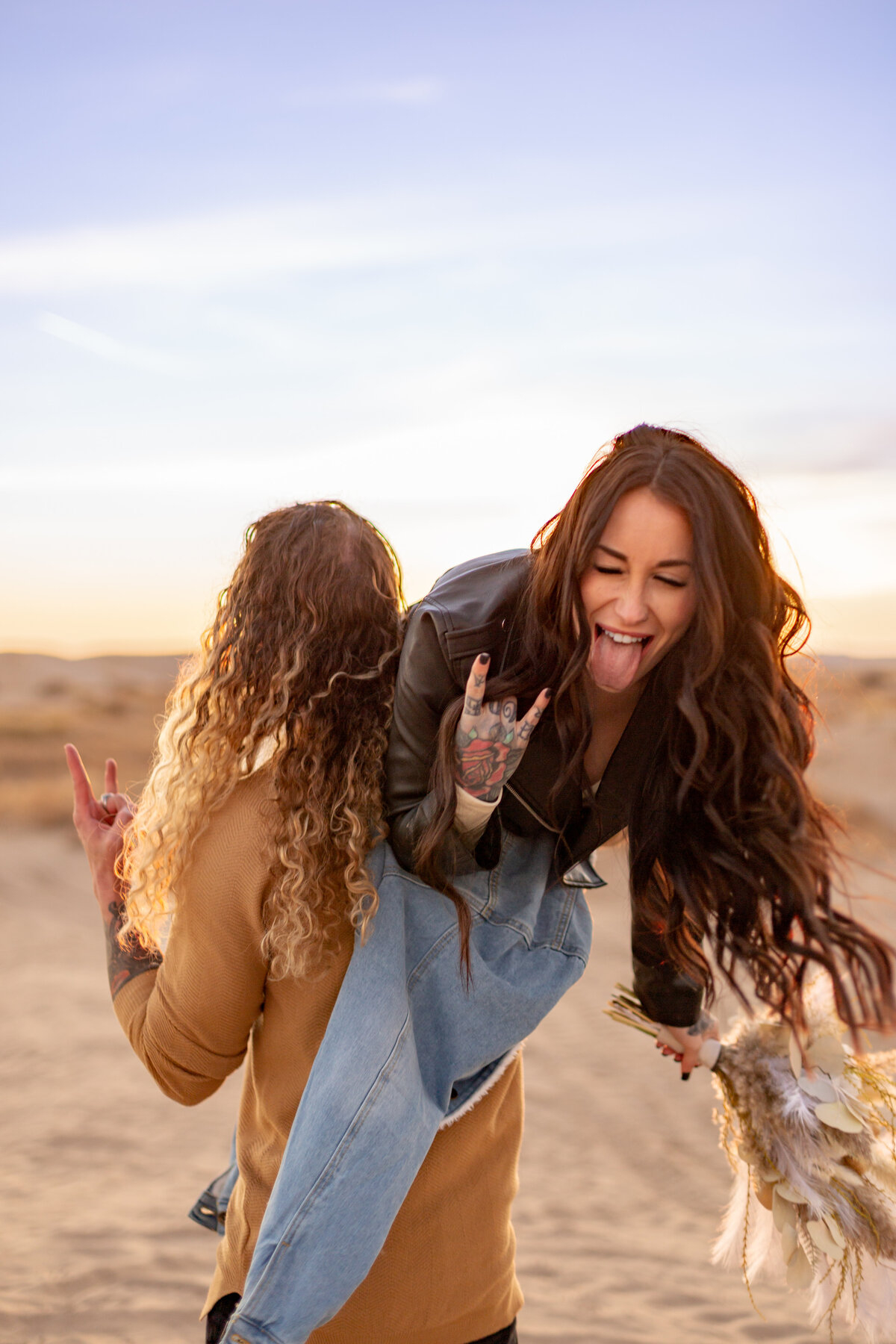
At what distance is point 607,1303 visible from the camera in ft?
13.3

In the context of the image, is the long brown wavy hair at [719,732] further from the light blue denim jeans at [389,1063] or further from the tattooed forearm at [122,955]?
the tattooed forearm at [122,955]

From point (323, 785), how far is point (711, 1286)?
370cm

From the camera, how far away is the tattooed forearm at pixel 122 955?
6.52 ft

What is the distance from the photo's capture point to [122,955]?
2014 mm

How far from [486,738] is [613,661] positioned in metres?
0.27

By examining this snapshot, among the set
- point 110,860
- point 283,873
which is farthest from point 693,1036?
point 110,860

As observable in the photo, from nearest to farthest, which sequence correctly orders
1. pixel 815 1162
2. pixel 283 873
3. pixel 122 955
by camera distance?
pixel 283 873 → pixel 122 955 → pixel 815 1162

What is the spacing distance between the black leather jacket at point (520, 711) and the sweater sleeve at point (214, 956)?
0.85 ft

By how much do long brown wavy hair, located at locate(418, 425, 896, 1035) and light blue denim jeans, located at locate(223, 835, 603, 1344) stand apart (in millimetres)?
92

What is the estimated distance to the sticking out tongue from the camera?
1.75 m

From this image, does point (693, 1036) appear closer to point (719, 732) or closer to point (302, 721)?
point (719, 732)

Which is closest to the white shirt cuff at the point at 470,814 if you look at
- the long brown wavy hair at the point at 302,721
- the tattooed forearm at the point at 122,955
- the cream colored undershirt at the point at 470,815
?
the cream colored undershirt at the point at 470,815

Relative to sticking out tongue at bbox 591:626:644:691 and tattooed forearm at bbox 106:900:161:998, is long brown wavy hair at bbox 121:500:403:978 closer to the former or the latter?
tattooed forearm at bbox 106:900:161:998

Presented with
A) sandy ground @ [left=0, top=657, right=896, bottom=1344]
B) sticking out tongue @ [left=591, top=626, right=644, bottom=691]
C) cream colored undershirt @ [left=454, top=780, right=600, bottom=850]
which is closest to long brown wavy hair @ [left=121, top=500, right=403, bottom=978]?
cream colored undershirt @ [left=454, top=780, right=600, bottom=850]
